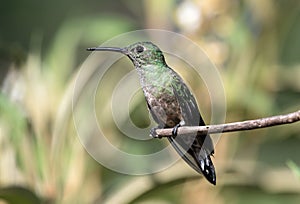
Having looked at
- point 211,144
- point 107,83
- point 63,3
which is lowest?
point 63,3

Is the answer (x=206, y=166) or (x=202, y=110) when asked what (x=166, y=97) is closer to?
(x=206, y=166)

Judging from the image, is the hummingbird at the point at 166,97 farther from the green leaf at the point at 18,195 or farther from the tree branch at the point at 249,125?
the green leaf at the point at 18,195

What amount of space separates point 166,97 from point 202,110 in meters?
1.07

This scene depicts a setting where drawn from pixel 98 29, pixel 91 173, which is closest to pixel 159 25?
pixel 98 29

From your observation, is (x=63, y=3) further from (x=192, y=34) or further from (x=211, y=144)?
(x=211, y=144)

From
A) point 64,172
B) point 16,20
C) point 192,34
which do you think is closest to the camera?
point 64,172

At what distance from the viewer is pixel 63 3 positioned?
16.3 ft

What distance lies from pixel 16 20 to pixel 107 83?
227 centimetres

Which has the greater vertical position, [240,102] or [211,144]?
[211,144]

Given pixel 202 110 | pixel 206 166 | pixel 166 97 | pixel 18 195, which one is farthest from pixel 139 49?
pixel 202 110

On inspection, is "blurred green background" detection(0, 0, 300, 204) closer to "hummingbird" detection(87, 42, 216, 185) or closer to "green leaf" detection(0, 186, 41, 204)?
"green leaf" detection(0, 186, 41, 204)

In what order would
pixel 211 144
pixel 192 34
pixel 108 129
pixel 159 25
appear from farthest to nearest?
pixel 159 25
pixel 192 34
pixel 108 129
pixel 211 144

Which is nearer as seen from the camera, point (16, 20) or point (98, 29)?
point (98, 29)

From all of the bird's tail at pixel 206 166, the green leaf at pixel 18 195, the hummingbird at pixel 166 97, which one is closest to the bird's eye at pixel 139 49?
the hummingbird at pixel 166 97
